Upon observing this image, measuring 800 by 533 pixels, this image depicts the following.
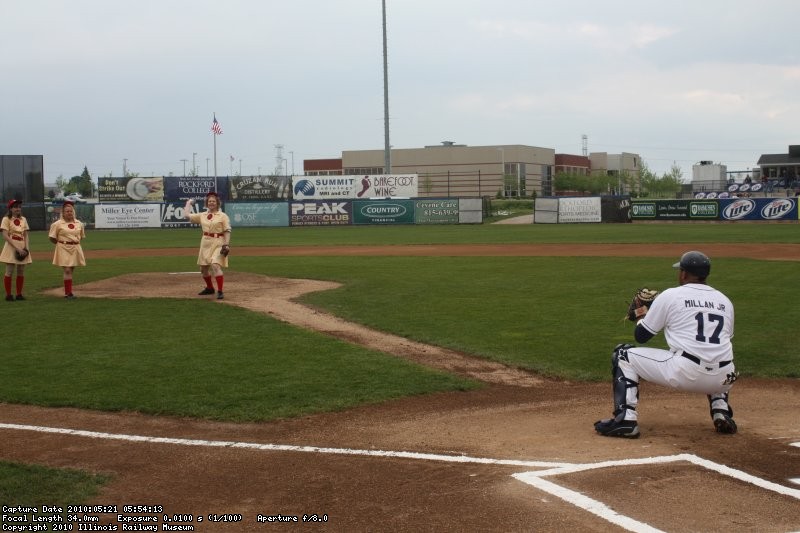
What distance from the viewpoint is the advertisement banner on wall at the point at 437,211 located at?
56.0 m

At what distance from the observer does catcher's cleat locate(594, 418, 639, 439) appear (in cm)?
713

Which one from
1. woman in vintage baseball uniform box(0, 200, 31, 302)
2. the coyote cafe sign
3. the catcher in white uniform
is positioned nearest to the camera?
the catcher in white uniform

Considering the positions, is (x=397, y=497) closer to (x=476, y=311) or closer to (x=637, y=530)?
(x=637, y=530)

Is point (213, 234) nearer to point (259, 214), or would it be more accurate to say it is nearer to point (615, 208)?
point (259, 214)

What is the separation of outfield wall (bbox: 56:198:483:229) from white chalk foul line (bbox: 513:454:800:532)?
4955cm

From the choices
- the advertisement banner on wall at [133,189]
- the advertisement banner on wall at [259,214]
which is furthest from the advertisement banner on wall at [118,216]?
the advertisement banner on wall at [133,189]

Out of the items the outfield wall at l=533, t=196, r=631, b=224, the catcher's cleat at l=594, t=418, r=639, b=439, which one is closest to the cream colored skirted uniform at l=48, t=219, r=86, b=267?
the catcher's cleat at l=594, t=418, r=639, b=439

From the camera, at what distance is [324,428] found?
25.4ft

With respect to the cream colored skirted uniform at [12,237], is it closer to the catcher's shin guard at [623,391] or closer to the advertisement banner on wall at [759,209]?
the catcher's shin guard at [623,391]

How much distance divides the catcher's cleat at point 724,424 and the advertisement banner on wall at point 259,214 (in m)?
49.5

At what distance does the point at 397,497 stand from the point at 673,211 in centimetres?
5100

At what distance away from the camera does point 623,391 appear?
7.28 m

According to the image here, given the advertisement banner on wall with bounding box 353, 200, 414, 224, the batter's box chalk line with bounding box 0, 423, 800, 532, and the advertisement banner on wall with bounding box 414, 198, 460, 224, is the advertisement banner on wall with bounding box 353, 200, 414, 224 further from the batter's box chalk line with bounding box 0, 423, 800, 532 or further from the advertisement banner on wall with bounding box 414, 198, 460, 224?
the batter's box chalk line with bounding box 0, 423, 800, 532

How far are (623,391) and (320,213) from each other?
49.0 meters
